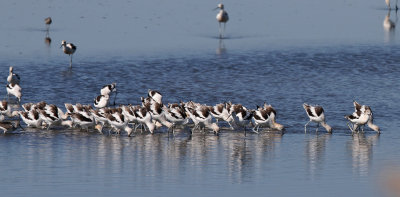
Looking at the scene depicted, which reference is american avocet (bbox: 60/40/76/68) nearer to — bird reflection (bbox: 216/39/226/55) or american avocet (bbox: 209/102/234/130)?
bird reflection (bbox: 216/39/226/55)

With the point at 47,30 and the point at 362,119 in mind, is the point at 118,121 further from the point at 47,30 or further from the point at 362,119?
the point at 47,30

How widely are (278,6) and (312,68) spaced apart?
2003 cm

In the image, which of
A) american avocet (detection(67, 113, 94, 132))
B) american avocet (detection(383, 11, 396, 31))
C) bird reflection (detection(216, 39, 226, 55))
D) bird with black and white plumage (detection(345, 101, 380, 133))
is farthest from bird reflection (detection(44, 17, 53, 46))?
bird with black and white plumage (detection(345, 101, 380, 133))

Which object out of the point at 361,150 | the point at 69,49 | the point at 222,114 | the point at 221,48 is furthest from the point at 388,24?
the point at 361,150

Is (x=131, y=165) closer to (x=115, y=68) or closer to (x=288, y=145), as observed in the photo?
(x=288, y=145)

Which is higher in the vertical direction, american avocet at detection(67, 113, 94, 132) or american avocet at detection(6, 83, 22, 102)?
american avocet at detection(6, 83, 22, 102)

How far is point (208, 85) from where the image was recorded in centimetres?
3403

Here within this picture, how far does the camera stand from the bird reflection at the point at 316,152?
67.2ft

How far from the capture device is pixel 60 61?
39.1 meters

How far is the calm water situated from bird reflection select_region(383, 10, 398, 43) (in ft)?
1.15

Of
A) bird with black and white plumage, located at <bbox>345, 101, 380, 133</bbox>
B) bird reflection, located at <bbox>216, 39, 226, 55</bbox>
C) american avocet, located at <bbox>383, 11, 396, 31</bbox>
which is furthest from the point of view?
american avocet, located at <bbox>383, 11, 396, 31</bbox>

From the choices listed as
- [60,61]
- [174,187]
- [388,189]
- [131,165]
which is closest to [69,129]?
[131,165]

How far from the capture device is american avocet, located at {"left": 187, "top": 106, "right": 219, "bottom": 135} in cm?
2516

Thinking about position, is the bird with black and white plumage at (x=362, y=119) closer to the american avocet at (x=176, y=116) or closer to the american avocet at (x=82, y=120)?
the american avocet at (x=176, y=116)
